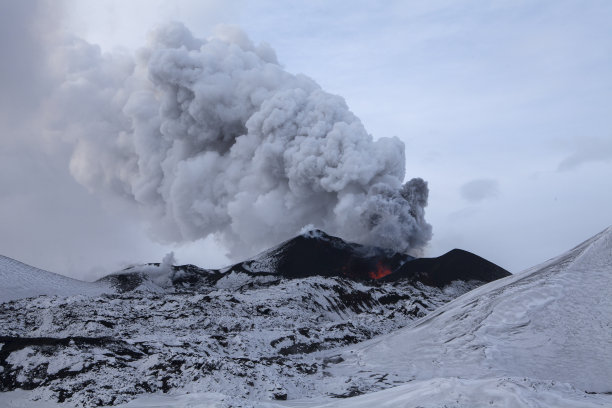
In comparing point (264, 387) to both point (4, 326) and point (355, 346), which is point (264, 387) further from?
point (4, 326)

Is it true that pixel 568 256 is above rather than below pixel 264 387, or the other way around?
above

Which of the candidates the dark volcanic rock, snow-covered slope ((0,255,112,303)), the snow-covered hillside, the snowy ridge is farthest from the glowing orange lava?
the snowy ridge

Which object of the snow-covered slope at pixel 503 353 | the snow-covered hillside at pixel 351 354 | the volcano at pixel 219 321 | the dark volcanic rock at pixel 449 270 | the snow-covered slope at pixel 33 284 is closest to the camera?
the snow-covered slope at pixel 503 353

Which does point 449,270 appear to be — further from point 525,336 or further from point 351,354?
point 525,336

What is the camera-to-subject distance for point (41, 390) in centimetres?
1977

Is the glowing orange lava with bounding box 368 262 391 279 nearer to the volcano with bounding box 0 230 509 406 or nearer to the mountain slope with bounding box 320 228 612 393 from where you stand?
the volcano with bounding box 0 230 509 406

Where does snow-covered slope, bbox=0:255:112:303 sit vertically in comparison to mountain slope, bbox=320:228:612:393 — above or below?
above

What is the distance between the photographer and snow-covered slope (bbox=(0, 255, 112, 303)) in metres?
54.5

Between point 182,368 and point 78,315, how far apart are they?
18.7 m

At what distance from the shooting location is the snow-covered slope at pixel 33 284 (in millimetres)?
54456

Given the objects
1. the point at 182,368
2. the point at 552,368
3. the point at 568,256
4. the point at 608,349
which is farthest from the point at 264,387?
the point at 568,256

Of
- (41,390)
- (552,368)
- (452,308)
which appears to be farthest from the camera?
(452,308)

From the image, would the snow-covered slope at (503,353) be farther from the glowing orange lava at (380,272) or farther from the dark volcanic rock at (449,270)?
the glowing orange lava at (380,272)

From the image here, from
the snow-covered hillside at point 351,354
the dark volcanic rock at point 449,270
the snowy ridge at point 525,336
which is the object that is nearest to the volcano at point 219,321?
the snow-covered hillside at point 351,354
